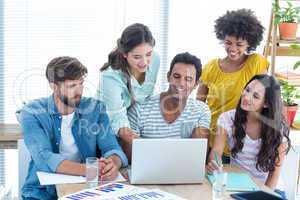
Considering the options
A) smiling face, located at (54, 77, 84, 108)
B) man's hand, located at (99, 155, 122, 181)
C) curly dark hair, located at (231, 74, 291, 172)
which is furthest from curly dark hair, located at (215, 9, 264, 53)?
man's hand, located at (99, 155, 122, 181)

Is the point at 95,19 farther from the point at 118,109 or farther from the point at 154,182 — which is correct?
the point at 154,182

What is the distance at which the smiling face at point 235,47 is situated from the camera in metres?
2.61

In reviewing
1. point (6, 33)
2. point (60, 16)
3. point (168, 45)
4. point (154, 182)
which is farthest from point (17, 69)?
point (154, 182)

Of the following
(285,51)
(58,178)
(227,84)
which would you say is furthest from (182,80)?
(285,51)

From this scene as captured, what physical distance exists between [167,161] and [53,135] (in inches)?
23.6

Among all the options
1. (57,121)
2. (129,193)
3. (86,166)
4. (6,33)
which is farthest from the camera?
(6,33)

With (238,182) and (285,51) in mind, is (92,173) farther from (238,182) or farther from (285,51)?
(285,51)

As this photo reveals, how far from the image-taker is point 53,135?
227cm

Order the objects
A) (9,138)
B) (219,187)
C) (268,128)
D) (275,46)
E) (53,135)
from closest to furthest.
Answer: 1. (219,187)
2. (53,135)
3. (268,128)
4. (9,138)
5. (275,46)

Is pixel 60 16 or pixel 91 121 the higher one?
pixel 60 16

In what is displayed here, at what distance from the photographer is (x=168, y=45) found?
3.44m

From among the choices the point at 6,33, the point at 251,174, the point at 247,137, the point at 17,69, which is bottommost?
the point at 251,174

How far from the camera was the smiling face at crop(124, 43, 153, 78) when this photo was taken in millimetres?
2369

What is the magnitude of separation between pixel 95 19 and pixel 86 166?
154cm
